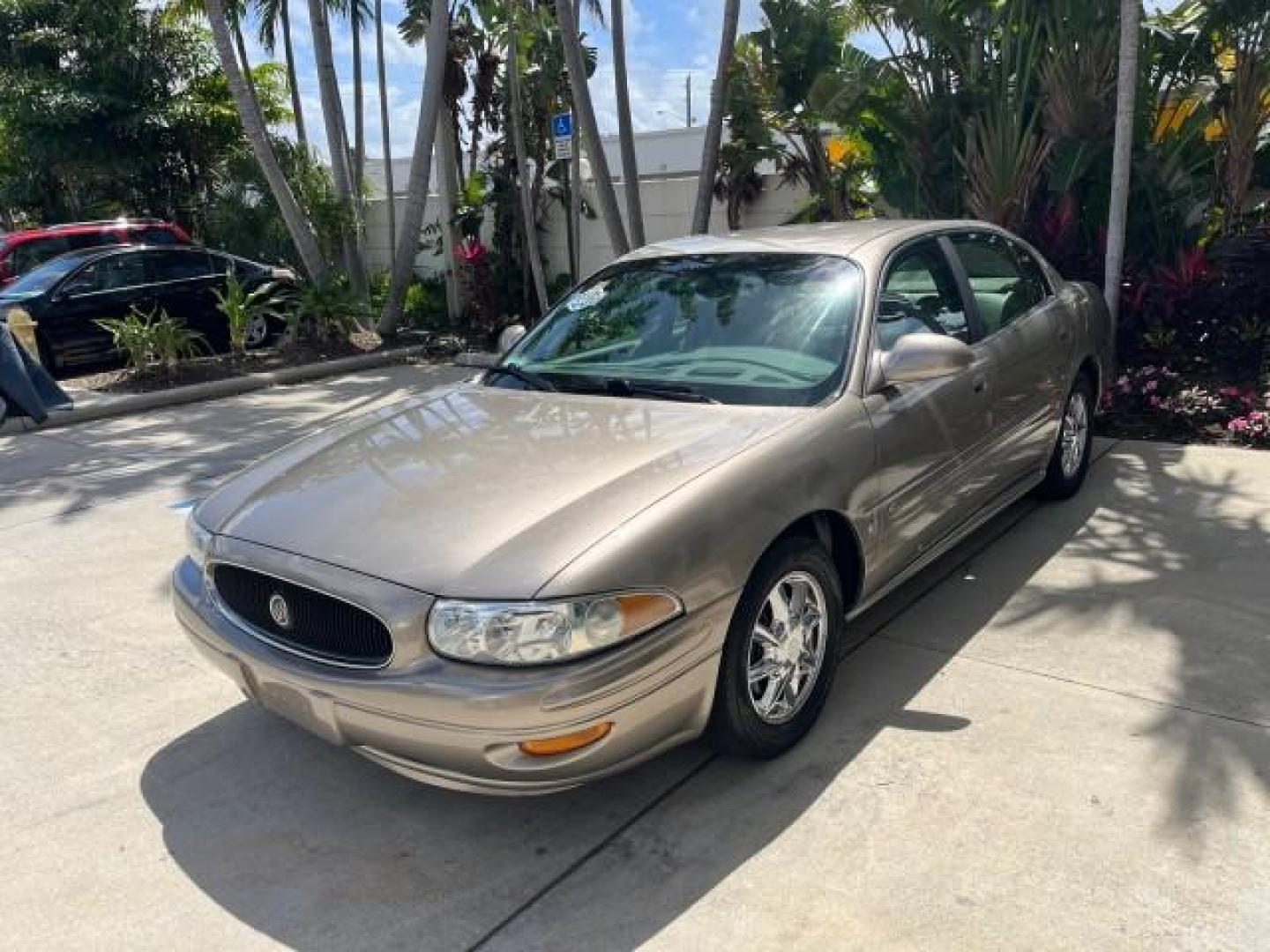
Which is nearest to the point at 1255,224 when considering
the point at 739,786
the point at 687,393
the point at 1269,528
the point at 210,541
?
the point at 1269,528

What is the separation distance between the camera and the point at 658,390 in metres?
3.58

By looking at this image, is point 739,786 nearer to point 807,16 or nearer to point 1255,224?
point 1255,224

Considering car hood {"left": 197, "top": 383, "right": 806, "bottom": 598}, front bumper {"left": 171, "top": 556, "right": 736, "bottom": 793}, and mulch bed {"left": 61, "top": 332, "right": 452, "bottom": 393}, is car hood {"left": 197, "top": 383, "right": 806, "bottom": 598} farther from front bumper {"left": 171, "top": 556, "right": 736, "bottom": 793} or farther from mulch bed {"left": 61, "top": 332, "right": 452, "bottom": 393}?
mulch bed {"left": 61, "top": 332, "right": 452, "bottom": 393}

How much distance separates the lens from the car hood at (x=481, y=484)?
260 centimetres

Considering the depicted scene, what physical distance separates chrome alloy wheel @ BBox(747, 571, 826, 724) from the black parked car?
32.2 feet

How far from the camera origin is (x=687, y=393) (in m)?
3.52

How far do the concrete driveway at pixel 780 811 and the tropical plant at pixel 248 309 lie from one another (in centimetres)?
702

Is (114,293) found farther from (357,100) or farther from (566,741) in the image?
(566,741)

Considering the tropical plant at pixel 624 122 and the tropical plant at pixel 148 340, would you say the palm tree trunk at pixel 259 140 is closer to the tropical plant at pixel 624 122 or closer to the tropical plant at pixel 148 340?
the tropical plant at pixel 148 340

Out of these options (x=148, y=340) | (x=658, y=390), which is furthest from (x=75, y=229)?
(x=658, y=390)

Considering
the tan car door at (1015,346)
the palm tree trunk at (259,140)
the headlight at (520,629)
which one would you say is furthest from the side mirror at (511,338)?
the palm tree trunk at (259,140)

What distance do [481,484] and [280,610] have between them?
0.66m

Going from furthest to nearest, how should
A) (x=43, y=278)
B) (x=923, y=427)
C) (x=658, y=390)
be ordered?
1. (x=43, y=278)
2. (x=923, y=427)
3. (x=658, y=390)

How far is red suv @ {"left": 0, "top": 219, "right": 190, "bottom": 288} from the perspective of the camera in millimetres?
12453
